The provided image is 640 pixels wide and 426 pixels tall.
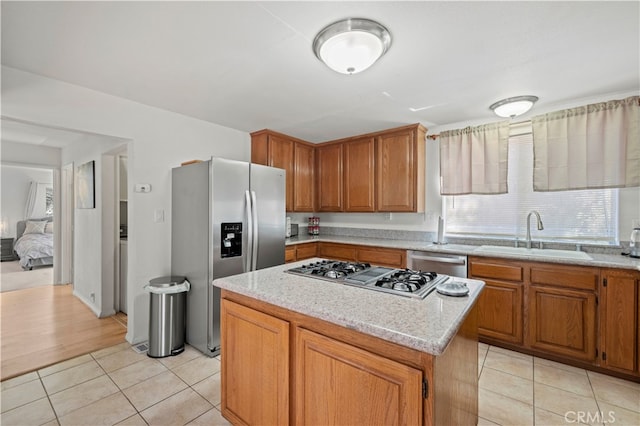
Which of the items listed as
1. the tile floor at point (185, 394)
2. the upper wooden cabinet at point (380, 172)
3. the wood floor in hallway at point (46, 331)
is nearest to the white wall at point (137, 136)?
the wood floor in hallway at point (46, 331)

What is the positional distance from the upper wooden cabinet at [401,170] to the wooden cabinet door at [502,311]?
4.10 ft

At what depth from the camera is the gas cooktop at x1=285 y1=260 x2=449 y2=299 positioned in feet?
4.47

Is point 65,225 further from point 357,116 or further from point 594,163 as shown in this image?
point 594,163

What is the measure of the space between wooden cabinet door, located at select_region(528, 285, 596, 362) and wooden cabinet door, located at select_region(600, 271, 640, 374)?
0.22ft

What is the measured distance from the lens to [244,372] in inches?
58.9

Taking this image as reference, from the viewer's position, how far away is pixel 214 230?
8.58 ft

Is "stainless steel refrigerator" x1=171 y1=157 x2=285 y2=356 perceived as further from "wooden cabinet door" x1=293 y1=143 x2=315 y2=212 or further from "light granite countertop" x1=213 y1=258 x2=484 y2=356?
"light granite countertop" x1=213 y1=258 x2=484 y2=356

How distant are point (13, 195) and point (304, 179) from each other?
8.01 meters

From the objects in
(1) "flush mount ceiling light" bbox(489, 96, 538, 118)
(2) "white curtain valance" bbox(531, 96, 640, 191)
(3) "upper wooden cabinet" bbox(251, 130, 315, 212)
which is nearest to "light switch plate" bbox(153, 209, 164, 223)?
(3) "upper wooden cabinet" bbox(251, 130, 315, 212)

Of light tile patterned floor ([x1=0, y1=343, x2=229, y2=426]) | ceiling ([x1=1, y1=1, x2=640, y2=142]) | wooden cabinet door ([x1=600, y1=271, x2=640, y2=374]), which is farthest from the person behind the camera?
wooden cabinet door ([x1=600, y1=271, x2=640, y2=374])

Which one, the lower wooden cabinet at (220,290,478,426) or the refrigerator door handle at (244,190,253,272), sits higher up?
the refrigerator door handle at (244,190,253,272)

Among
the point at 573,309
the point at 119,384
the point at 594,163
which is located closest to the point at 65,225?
the point at 119,384

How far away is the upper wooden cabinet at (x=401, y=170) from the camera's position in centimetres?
354

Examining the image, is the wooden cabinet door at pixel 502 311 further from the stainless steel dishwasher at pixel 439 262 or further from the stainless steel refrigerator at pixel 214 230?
the stainless steel refrigerator at pixel 214 230
